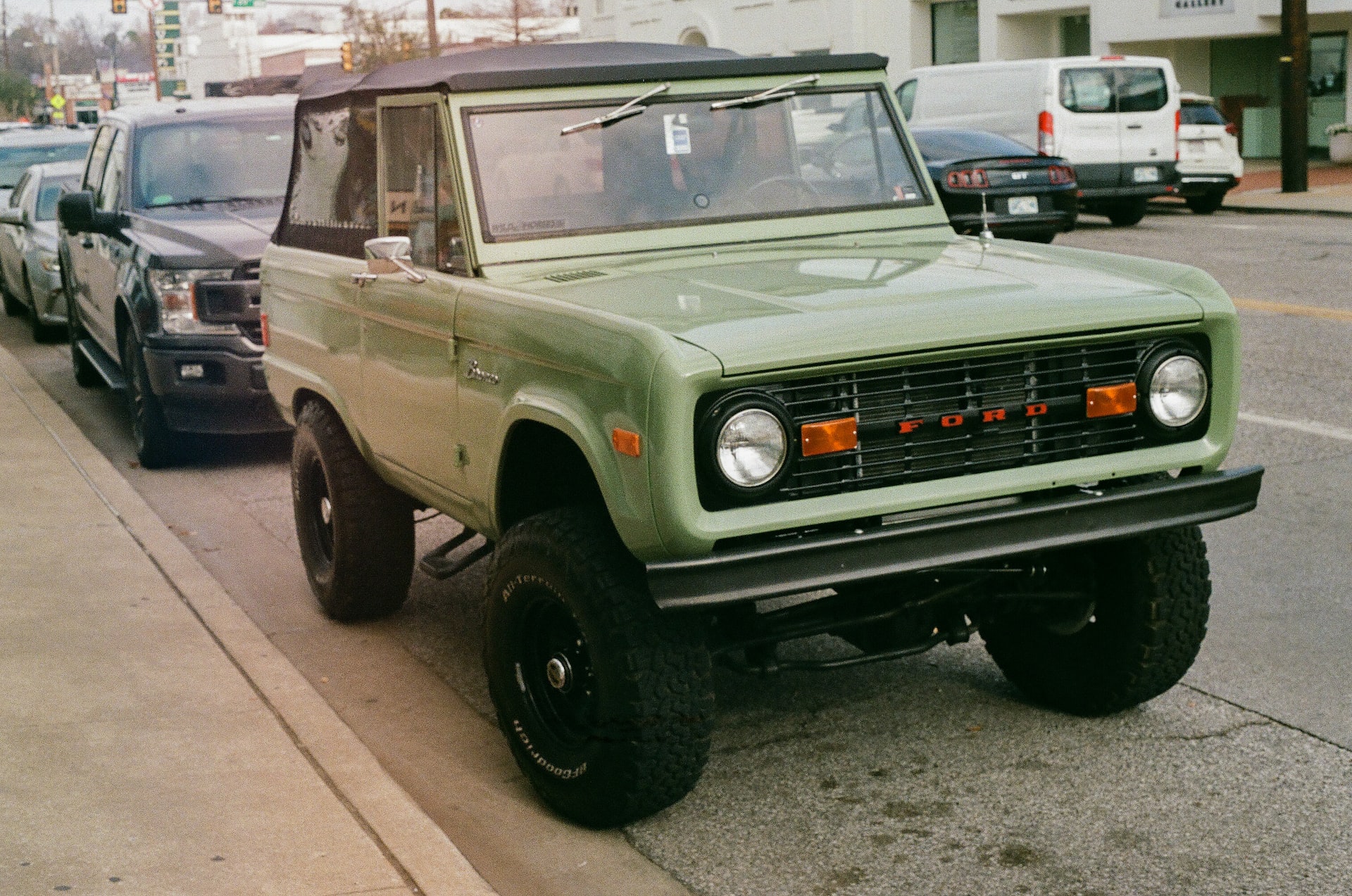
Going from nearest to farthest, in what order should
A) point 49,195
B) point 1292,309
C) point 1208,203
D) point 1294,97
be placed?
point 1292,309
point 49,195
point 1208,203
point 1294,97

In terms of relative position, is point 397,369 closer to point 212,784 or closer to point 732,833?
point 212,784

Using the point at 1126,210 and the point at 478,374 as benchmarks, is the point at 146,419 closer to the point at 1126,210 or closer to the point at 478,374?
the point at 478,374

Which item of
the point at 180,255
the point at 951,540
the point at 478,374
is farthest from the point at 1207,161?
the point at 951,540

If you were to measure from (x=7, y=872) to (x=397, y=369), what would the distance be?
77.7 inches

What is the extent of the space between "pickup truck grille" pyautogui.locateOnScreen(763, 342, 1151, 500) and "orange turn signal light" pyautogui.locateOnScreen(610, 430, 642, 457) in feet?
1.18

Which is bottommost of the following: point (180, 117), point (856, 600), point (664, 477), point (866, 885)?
point (866, 885)

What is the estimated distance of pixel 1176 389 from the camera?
4539mm

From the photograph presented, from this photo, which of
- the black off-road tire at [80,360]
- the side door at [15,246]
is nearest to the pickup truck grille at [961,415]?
the black off-road tire at [80,360]

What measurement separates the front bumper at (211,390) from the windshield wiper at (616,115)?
441cm

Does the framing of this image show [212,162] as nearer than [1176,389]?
No

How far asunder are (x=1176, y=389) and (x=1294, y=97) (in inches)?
873

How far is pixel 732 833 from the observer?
176 inches

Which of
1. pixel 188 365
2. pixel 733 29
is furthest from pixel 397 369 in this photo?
pixel 733 29

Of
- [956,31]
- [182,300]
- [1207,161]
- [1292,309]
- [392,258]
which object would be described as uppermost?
[956,31]
